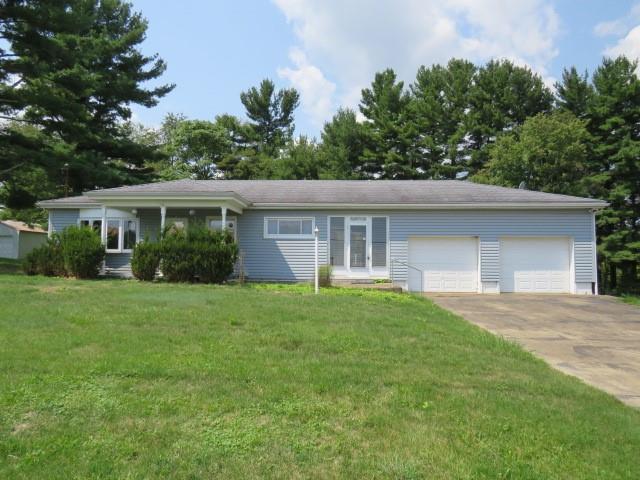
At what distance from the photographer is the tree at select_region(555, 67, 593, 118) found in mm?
25484

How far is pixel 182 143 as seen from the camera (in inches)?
1283

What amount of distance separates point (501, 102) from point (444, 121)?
141 inches

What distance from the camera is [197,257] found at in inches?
501

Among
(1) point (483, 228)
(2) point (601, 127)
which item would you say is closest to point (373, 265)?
(1) point (483, 228)

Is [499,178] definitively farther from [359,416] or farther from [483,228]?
[359,416]

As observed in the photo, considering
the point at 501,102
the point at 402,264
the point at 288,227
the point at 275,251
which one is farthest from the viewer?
the point at 501,102

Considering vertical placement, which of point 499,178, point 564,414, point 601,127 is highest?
point 601,127

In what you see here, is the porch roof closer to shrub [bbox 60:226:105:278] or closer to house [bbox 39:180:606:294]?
house [bbox 39:180:606:294]

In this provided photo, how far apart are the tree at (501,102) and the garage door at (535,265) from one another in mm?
14232

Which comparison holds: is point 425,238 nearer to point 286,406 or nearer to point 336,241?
point 336,241

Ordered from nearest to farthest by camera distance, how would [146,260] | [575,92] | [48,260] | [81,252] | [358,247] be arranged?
[146,260] < [81,252] < [48,260] < [358,247] < [575,92]

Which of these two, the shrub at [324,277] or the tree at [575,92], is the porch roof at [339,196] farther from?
the tree at [575,92]

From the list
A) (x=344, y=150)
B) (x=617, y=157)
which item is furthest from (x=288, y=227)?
(x=617, y=157)

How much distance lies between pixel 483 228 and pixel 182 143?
24.4m
